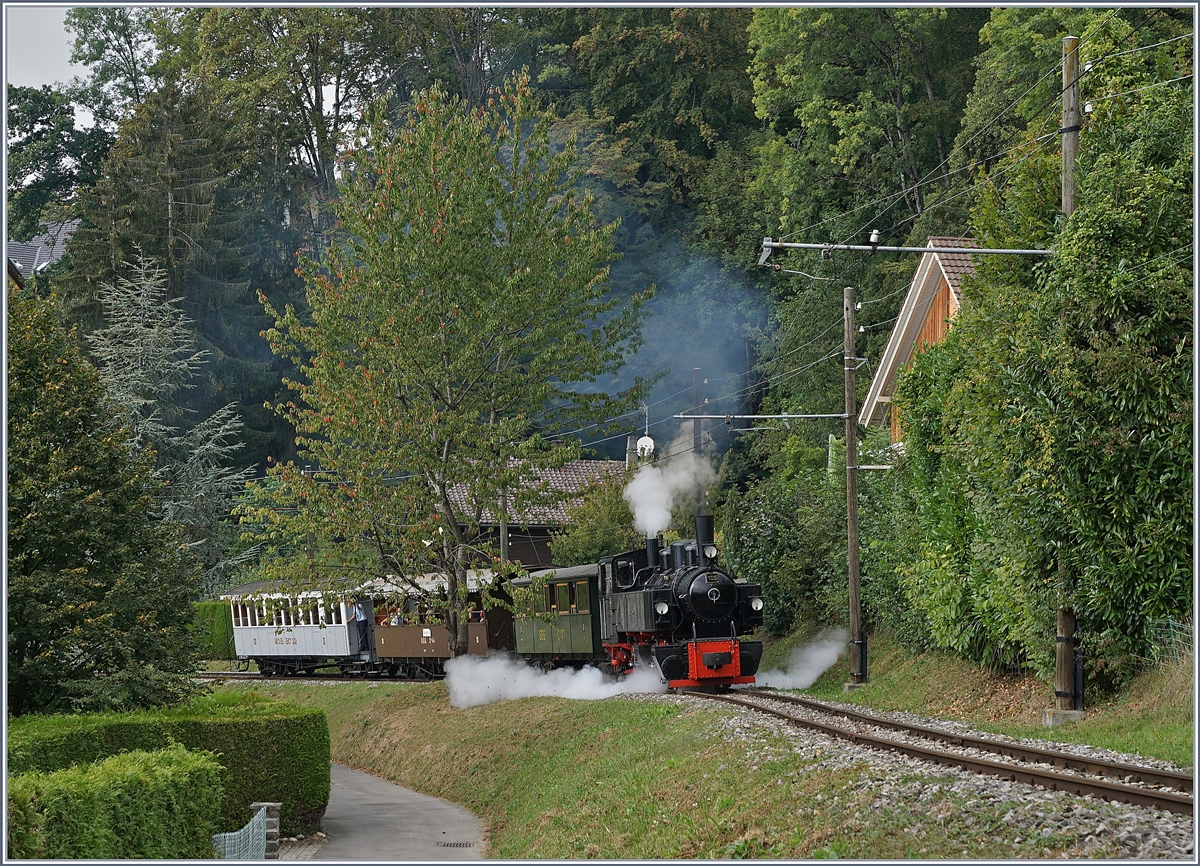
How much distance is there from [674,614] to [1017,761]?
1117cm

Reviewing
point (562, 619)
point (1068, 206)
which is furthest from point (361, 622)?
point (1068, 206)

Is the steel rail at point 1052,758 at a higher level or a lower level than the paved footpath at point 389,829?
higher

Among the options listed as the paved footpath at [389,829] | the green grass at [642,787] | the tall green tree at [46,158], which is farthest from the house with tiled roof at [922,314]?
the tall green tree at [46,158]

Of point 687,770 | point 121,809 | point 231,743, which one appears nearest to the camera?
point 121,809

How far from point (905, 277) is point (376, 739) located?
81.9ft

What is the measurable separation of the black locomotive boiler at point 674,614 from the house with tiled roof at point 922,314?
6500 mm

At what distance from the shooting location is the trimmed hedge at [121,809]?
9.23 meters

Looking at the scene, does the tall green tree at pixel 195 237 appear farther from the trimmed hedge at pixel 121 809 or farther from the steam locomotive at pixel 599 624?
the trimmed hedge at pixel 121 809

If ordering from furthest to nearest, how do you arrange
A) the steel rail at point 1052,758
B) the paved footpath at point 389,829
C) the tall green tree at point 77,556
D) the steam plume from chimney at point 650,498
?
the steam plume from chimney at point 650,498 < the paved footpath at point 389,829 < the tall green tree at point 77,556 < the steel rail at point 1052,758

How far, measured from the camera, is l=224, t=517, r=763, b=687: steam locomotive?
2341cm

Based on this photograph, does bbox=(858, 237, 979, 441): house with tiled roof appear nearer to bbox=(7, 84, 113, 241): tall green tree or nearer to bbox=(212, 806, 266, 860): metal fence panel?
bbox=(212, 806, 266, 860): metal fence panel

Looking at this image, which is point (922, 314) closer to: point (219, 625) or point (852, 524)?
point (852, 524)

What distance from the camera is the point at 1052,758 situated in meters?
12.3

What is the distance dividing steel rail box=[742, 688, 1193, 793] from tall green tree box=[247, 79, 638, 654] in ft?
36.4
